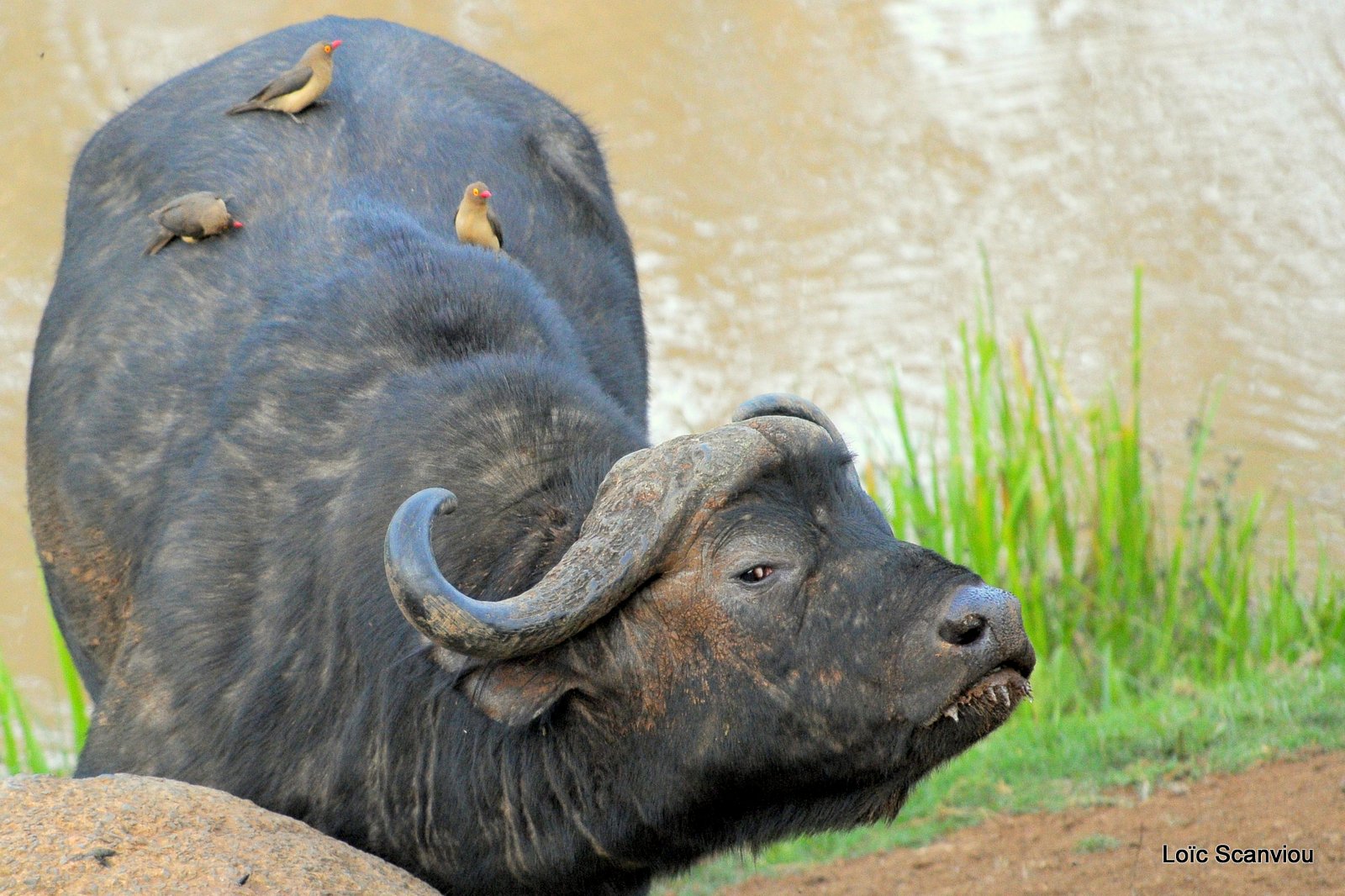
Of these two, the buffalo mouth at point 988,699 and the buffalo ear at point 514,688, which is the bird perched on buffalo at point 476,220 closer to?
the buffalo ear at point 514,688

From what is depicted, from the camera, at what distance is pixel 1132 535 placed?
7.26 meters

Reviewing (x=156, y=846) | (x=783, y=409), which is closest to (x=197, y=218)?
(x=783, y=409)

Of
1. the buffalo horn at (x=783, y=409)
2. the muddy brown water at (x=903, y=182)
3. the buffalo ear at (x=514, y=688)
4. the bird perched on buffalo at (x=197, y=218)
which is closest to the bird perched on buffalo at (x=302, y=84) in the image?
the bird perched on buffalo at (x=197, y=218)

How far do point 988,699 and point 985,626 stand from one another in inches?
6.5

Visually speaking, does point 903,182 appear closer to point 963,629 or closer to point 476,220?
point 476,220

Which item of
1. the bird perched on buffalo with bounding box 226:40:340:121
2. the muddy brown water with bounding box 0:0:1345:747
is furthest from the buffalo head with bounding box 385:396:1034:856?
the muddy brown water with bounding box 0:0:1345:747

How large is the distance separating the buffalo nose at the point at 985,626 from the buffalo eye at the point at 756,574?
1.30 feet

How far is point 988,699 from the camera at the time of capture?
3.28m

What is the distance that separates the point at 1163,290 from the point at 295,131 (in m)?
7.33

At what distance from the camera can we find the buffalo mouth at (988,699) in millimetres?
3264

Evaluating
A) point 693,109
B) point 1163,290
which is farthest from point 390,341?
point 693,109

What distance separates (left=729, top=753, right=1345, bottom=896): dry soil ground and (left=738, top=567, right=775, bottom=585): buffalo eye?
1.77 meters

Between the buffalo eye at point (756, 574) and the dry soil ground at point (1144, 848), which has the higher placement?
the buffalo eye at point (756, 574)

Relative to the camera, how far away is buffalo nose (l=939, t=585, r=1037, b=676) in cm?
321
